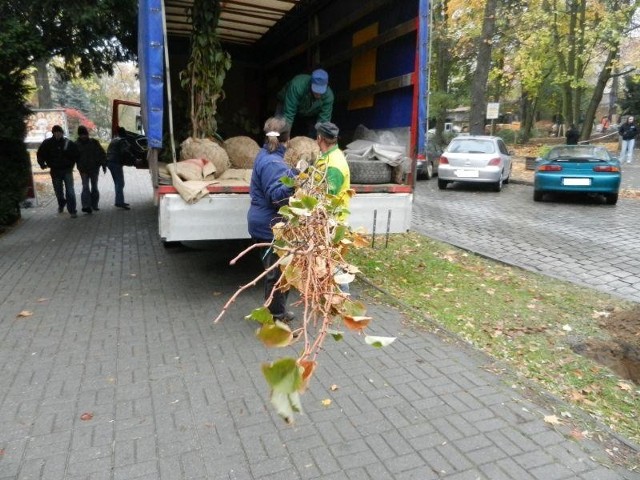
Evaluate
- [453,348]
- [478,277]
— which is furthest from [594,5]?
[453,348]

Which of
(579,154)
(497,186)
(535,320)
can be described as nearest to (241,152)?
(535,320)

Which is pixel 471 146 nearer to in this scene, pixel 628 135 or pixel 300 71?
pixel 300 71

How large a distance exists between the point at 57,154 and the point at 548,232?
973 centimetres

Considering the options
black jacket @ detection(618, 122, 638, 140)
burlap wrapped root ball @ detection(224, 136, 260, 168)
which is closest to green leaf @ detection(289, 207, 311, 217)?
burlap wrapped root ball @ detection(224, 136, 260, 168)

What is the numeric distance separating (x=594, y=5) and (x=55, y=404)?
88.2 ft

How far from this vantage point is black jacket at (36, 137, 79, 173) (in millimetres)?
9922

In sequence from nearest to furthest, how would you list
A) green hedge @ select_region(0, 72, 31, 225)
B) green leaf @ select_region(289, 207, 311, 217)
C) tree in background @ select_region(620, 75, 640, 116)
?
green leaf @ select_region(289, 207, 311, 217) → green hedge @ select_region(0, 72, 31, 225) → tree in background @ select_region(620, 75, 640, 116)

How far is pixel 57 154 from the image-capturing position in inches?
394

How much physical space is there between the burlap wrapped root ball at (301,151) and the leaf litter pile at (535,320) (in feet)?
5.49

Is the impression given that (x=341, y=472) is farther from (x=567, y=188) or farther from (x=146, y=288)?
(x=567, y=188)

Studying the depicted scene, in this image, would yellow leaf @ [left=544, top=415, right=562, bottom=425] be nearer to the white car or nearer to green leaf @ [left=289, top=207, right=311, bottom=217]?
green leaf @ [left=289, top=207, right=311, bottom=217]

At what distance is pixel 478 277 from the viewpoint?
6.18 m

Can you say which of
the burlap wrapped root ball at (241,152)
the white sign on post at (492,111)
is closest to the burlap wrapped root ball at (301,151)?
the burlap wrapped root ball at (241,152)

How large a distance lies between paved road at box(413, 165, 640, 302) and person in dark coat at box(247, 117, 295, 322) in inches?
155
